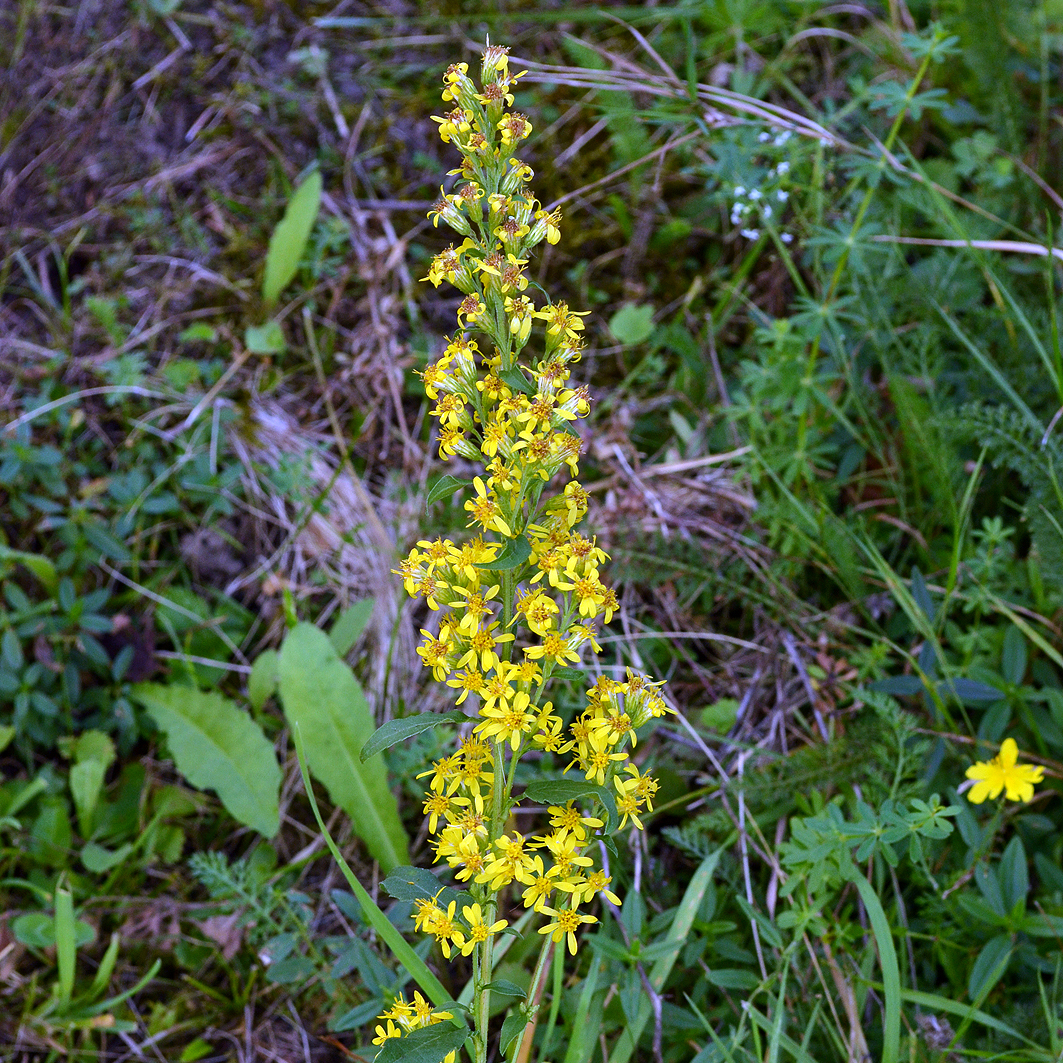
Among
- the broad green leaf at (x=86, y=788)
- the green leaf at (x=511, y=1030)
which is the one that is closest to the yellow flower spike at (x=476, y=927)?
the green leaf at (x=511, y=1030)

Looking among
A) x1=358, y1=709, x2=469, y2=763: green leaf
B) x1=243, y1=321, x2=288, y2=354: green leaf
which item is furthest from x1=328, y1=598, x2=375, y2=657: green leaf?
x1=358, y1=709, x2=469, y2=763: green leaf

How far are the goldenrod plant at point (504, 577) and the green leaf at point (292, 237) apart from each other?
2.07 meters

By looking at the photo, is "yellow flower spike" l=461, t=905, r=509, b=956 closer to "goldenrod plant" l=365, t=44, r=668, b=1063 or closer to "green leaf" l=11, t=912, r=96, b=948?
"goldenrod plant" l=365, t=44, r=668, b=1063

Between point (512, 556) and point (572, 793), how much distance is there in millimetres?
443

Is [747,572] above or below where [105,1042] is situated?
above

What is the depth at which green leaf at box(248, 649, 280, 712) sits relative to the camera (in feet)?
10.4

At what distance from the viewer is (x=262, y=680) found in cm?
319

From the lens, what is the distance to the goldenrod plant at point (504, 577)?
5.65ft

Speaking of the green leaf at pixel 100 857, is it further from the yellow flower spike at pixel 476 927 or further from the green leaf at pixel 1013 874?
the green leaf at pixel 1013 874

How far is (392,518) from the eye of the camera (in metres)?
3.39

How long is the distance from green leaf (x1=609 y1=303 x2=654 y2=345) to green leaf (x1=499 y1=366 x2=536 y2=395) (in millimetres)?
1784

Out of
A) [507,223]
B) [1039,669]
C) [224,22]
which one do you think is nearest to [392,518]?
[507,223]

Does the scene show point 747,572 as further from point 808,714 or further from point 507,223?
point 507,223

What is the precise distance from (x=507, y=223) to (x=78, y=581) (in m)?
2.41
